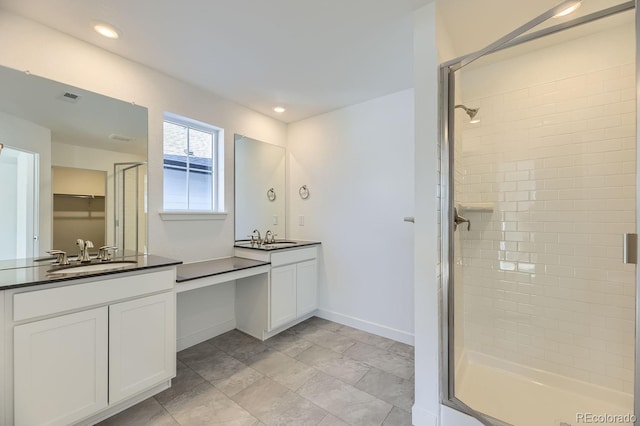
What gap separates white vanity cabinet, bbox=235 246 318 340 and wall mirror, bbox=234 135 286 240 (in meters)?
0.42

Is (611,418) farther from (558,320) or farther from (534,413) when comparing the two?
(558,320)

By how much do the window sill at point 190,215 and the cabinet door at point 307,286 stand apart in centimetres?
102

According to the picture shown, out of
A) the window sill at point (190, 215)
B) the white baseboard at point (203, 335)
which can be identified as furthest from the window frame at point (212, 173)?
the white baseboard at point (203, 335)

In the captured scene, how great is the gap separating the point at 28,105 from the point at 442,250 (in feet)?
9.14

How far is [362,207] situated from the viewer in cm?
296

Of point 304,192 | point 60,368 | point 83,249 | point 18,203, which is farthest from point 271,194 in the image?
point 60,368

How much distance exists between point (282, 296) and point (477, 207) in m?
1.98

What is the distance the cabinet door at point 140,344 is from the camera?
1.62 m

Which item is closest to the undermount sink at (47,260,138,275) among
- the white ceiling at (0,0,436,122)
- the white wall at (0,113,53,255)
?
the white wall at (0,113,53,255)

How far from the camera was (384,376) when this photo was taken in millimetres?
2092

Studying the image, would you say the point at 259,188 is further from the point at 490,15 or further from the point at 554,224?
the point at 554,224

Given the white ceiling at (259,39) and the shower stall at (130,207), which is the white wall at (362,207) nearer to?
the white ceiling at (259,39)

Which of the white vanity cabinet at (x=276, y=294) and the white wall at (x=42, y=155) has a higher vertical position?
the white wall at (x=42, y=155)

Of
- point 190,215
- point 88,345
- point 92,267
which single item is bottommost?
point 88,345
